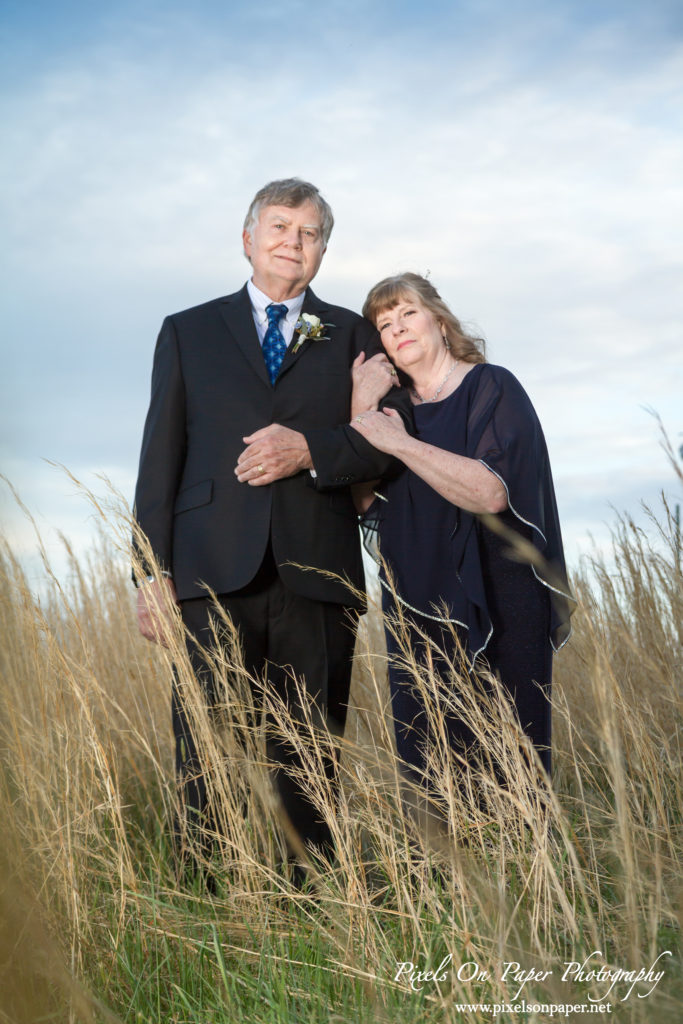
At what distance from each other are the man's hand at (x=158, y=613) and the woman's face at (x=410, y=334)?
1029 mm

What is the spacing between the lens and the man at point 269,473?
2.81m

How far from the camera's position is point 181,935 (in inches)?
82.6

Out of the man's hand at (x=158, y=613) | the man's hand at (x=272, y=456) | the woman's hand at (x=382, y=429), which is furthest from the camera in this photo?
the man's hand at (x=272, y=456)

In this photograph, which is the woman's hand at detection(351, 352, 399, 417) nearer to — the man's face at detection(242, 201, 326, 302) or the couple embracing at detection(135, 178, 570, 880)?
the couple embracing at detection(135, 178, 570, 880)

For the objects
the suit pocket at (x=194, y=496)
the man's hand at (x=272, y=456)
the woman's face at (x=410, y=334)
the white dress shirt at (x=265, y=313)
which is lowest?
the suit pocket at (x=194, y=496)

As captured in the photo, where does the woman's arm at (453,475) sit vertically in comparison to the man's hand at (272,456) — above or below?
below

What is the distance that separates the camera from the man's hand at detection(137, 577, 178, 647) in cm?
230

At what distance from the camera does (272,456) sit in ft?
9.10

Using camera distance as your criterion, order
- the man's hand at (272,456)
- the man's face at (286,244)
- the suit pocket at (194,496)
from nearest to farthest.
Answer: the man's hand at (272,456) → the suit pocket at (194,496) → the man's face at (286,244)

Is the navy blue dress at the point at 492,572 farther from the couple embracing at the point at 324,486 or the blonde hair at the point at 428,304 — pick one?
the blonde hair at the point at 428,304

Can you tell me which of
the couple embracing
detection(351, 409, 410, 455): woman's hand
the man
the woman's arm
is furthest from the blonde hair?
the woman's arm

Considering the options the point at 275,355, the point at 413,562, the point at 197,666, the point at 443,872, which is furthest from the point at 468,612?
the point at 275,355

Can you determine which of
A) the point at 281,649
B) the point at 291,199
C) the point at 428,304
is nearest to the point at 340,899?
the point at 281,649

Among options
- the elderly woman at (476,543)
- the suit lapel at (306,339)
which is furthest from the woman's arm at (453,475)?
the suit lapel at (306,339)
